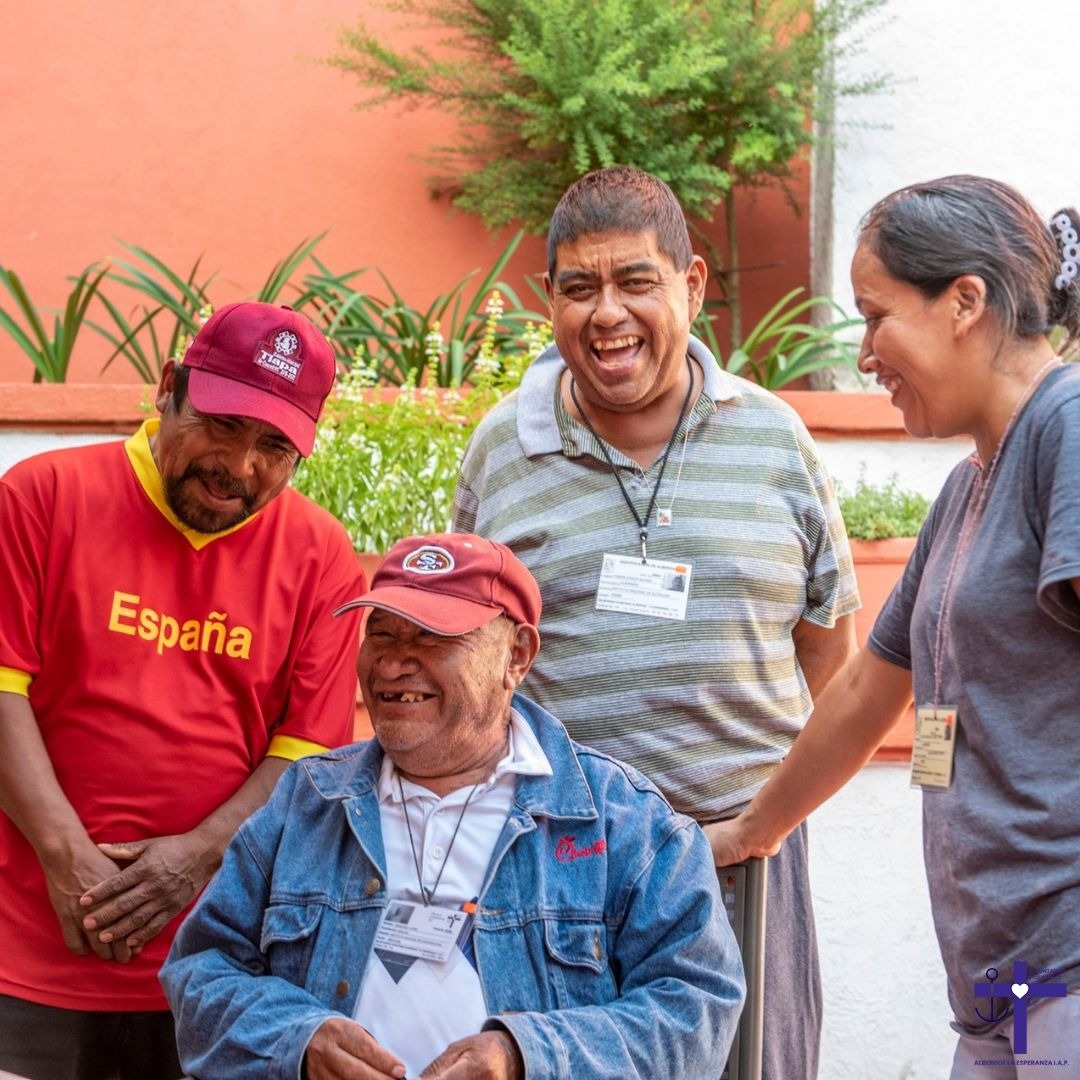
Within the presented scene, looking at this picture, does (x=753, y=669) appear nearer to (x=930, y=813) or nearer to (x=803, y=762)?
(x=803, y=762)

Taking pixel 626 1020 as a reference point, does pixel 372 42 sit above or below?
above

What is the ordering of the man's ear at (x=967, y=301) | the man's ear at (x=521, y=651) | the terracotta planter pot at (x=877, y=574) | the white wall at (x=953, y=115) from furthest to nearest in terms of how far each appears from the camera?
the white wall at (x=953, y=115) → the terracotta planter pot at (x=877, y=574) → the man's ear at (x=521, y=651) → the man's ear at (x=967, y=301)

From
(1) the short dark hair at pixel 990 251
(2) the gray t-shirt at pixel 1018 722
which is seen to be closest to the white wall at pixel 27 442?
(1) the short dark hair at pixel 990 251

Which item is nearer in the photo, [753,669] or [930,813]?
[930,813]

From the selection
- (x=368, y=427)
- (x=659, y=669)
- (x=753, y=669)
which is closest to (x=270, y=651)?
(x=659, y=669)

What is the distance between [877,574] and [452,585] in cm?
245

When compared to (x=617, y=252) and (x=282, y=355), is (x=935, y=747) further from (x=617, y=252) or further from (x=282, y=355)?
(x=282, y=355)

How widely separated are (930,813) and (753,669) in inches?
25.7

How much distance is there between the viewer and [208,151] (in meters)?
6.46

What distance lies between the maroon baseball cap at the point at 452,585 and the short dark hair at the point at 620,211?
715mm

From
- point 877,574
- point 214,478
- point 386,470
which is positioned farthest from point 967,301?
point 877,574

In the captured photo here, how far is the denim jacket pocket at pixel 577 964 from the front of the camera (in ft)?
7.46

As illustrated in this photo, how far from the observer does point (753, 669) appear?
2.84 meters

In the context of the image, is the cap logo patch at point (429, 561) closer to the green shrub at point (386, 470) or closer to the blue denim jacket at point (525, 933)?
the blue denim jacket at point (525, 933)
